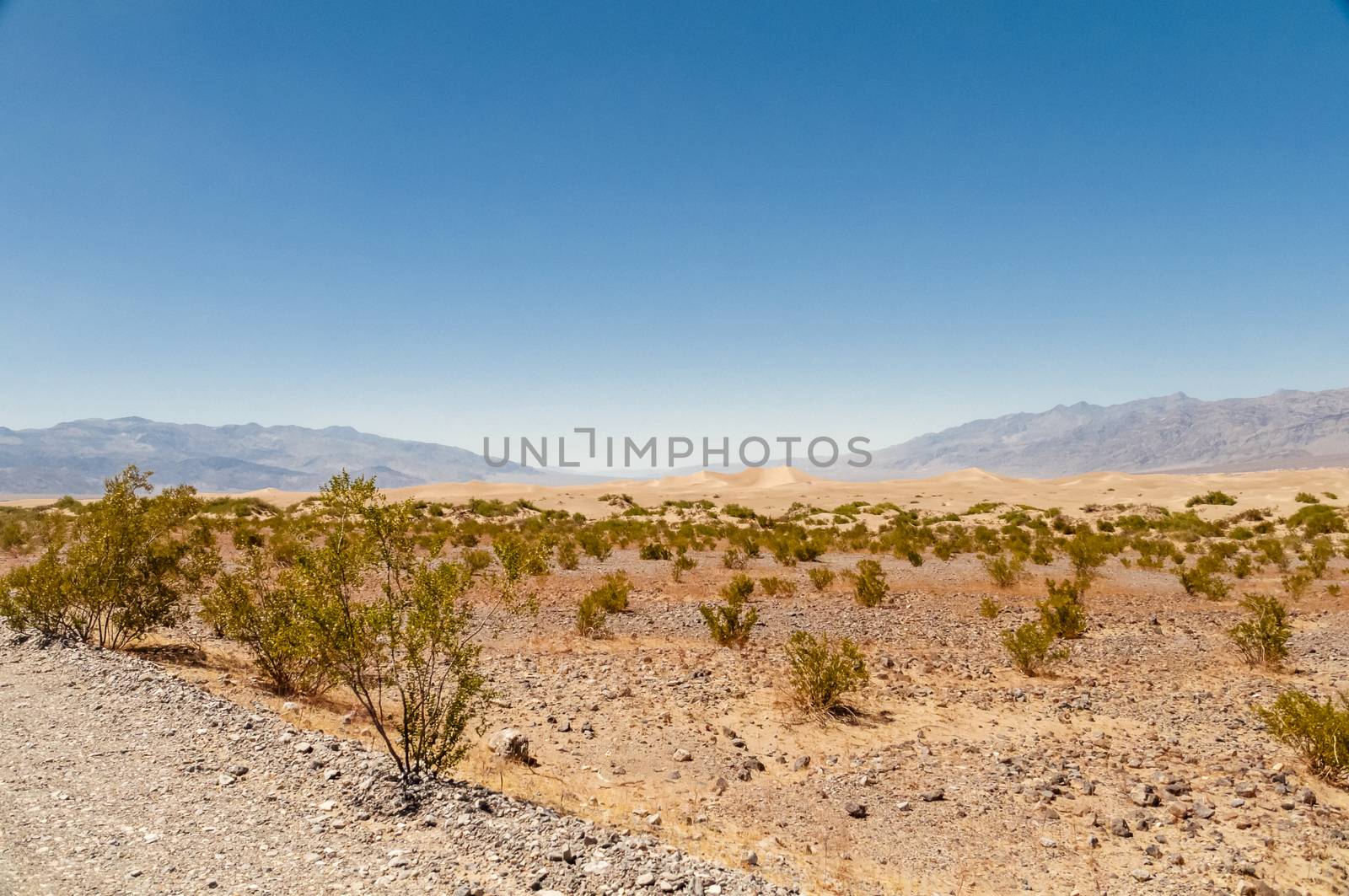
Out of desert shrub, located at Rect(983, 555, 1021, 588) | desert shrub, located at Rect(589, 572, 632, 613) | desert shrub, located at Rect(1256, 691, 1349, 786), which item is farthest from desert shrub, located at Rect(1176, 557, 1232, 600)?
desert shrub, located at Rect(589, 572, 632, 613)

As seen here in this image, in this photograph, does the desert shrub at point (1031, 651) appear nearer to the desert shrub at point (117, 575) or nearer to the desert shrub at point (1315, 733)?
the desert shrub at point (1315, 733)

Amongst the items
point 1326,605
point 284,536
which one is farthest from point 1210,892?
point 284,536

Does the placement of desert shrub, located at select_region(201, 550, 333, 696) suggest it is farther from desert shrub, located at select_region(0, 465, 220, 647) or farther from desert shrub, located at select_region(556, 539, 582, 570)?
desert shrub, located at select_region(556, 539, 582, 570)

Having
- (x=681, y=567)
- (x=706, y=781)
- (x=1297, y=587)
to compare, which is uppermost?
(x=1297, y=587)

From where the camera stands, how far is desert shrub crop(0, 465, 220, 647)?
1112 centimetres

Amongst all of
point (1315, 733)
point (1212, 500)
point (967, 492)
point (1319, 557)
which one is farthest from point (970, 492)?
point (1315, 733)

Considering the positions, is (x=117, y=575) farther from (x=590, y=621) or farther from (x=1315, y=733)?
(x=1315, y=733)

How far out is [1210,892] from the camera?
5.42 m

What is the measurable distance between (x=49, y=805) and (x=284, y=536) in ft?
80.3

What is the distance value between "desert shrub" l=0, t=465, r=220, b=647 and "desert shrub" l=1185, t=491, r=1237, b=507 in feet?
170

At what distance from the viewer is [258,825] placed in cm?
588

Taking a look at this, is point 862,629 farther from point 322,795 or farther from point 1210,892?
point 322,795

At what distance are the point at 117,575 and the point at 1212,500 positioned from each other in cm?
5429

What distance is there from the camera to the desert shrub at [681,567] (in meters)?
21.7
